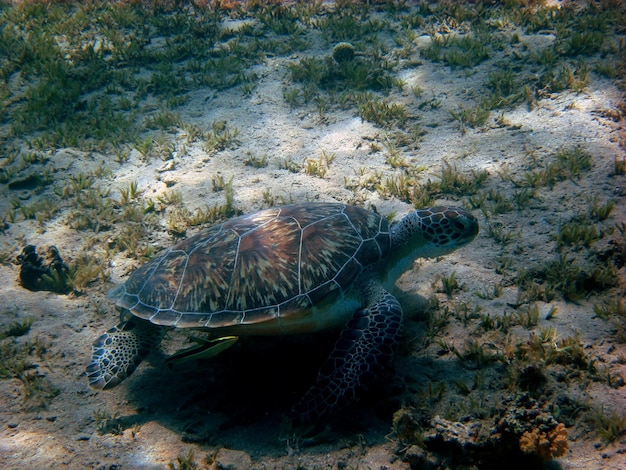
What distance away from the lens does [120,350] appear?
3.12m

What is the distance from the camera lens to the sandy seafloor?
96.7 inches

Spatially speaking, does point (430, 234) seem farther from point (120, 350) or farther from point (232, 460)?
point (120, 350)

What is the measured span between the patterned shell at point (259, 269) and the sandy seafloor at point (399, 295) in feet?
1.80

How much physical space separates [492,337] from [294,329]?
1547 mm

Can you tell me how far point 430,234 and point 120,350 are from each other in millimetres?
2799

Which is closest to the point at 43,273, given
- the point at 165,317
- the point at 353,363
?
the point at 165,317

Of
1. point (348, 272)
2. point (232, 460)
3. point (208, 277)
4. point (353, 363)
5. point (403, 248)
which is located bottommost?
point (232, 460)

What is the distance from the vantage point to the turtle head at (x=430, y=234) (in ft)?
10.6

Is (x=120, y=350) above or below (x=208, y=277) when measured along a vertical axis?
below

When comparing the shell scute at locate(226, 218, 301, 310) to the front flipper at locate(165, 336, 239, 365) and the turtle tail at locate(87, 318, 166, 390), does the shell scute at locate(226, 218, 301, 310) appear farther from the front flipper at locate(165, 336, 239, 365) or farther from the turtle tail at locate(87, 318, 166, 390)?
the turtle tail at locate(87, 318, 166, 390)

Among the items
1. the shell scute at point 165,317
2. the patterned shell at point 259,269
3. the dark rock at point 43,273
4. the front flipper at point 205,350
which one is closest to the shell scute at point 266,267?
the patterned shell at point 259,269

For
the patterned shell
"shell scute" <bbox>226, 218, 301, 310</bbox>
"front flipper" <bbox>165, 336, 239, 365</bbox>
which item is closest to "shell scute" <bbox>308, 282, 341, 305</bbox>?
the patterned shell

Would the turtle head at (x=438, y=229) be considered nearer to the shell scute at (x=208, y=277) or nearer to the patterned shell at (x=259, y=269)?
the patterned shell at (x=259, y=269)

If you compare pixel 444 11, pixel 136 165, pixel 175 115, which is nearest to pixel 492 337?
pixel 136 165
